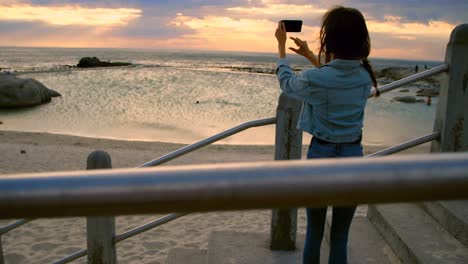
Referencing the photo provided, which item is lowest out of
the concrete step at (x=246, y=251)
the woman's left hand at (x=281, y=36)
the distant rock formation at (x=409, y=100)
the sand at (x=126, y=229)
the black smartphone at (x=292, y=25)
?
the sand at (x=126, y=229)

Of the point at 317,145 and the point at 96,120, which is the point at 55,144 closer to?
the point at 96,120

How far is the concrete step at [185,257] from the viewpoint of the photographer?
359 centimetres

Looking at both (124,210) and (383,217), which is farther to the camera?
(383,217)

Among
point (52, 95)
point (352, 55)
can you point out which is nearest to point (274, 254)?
point (352, 55)

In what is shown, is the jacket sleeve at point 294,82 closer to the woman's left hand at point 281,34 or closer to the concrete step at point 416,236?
the woman's left hand at point 281,34

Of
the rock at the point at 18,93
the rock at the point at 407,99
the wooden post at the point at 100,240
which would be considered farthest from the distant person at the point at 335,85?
the rock at the point at 407,99

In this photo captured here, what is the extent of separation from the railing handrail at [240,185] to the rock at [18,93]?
89.7 ft

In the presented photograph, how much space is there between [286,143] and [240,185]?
9.05 feet

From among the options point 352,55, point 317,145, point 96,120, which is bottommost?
point 96,120

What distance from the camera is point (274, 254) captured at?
134 inches

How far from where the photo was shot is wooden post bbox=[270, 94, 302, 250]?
322 cm

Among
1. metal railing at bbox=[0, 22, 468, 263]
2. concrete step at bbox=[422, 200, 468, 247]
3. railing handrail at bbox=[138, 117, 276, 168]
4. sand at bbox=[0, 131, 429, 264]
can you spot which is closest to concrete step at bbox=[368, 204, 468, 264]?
concrete step at bbox=[422, 200, 468, 247]

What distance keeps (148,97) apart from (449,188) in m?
35.1

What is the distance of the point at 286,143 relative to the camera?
3271 millimetres
